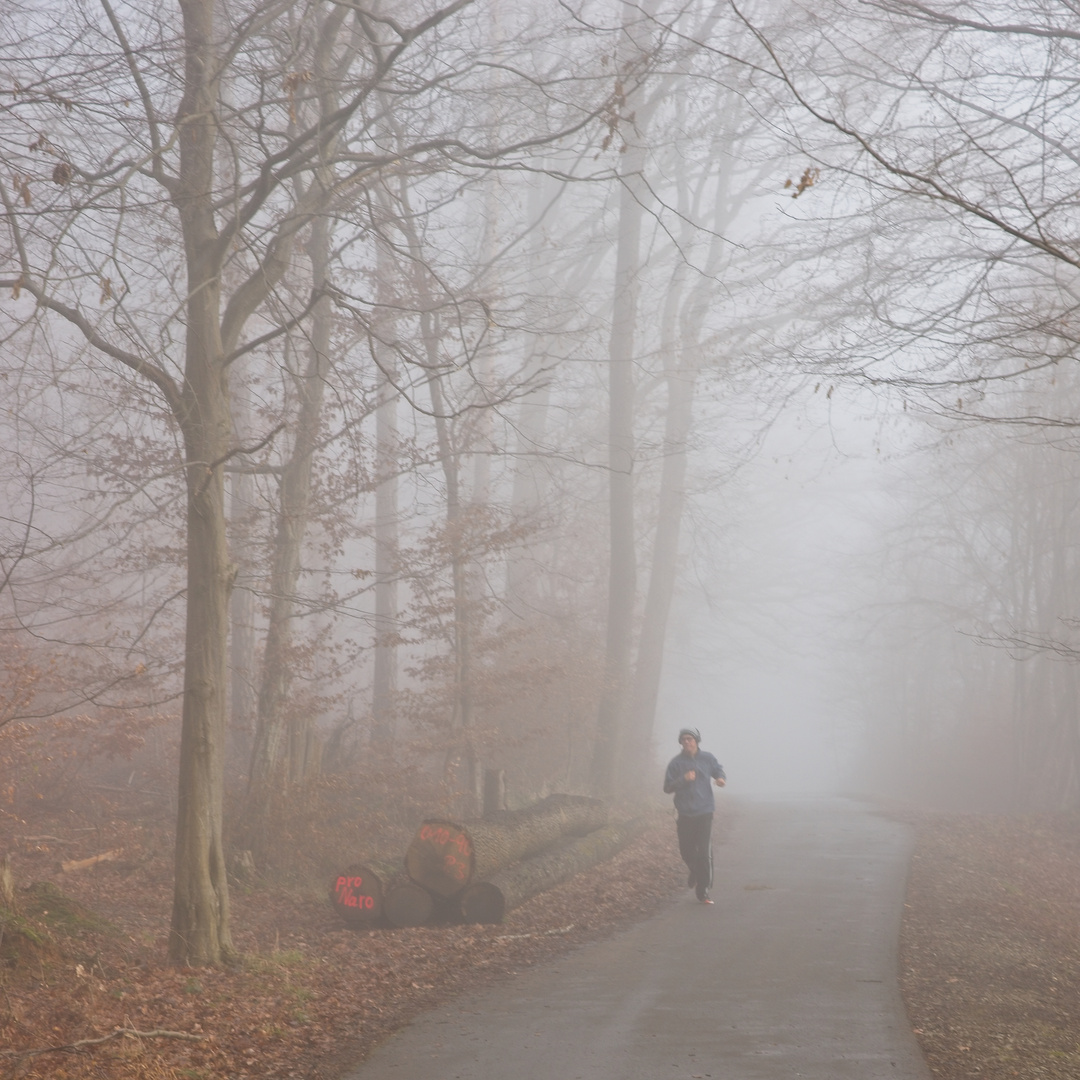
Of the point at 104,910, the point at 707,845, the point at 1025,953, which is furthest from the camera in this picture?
the point at 707,845

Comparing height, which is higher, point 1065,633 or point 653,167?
point 653,167

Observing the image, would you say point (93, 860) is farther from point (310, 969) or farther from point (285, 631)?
point (310, 969)

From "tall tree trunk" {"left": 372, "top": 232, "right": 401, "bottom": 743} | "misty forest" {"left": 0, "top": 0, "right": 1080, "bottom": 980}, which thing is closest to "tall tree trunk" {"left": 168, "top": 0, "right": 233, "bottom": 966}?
"misty forest" {"left": 0, "top": 0, "right": 1080, "bottom": 980}

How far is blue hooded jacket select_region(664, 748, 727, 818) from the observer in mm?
11102

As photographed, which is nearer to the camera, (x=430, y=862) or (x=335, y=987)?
(x=335, y=987)

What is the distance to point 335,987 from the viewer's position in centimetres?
697

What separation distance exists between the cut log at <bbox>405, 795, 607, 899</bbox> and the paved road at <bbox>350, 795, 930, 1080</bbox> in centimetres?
166

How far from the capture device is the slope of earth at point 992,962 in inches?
226

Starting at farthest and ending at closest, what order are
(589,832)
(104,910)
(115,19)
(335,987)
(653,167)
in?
(653,167) → (589,832) → (104,910) → (115,19) → (335,987)

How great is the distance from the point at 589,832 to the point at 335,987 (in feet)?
24.5

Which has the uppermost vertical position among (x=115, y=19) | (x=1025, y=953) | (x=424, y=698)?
(x=115, y=19)

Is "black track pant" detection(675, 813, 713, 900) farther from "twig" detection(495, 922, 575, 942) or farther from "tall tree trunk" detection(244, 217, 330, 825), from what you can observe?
"tall tree trunk" detection(244, 217, 330, 825)

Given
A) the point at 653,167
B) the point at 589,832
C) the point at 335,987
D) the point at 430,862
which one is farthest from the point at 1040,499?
the point at 335,987

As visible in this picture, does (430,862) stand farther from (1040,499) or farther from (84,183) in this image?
(1040,499)
